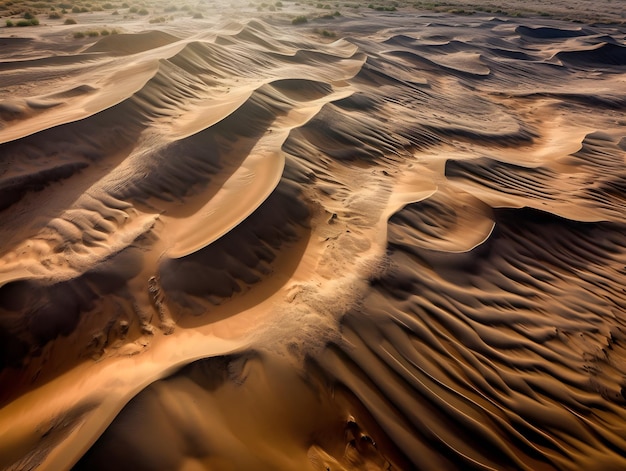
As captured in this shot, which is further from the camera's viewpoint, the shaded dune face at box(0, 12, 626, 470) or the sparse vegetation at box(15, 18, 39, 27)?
the sparse vegetation at box(15, 18, 39, 27)

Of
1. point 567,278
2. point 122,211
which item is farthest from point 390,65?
point 122,211

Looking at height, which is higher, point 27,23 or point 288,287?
point 27,23

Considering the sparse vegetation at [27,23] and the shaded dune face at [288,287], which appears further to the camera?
the sparse vegetation at [27,23]

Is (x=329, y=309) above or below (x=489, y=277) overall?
above

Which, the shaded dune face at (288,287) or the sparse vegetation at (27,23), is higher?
the sparse vegetation at (27,23)

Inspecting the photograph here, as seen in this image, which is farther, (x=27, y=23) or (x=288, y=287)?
(x=27, y=23)

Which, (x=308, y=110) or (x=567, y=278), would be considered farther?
(x=308, y=110)

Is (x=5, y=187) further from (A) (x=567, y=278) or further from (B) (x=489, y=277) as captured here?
(A) (x=567, y=278)

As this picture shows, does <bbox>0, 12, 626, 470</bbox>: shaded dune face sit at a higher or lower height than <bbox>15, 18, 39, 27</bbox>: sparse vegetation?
lower
